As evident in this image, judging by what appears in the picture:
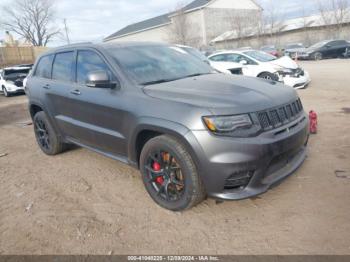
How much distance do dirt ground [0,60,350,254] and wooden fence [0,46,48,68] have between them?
37.6 meters

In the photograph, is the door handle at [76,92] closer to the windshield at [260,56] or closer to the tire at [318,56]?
the windshield at [260,56]

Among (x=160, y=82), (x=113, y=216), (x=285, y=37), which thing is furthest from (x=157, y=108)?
(x=285, y=37)

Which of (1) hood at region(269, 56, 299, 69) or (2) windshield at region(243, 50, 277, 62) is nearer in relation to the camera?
(1) hood at region(269, 56, 299, 69)

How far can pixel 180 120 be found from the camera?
2818 mm

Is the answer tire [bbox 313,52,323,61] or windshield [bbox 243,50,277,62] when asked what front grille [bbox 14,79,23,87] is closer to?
windshield [bbox 243,50,277,62]

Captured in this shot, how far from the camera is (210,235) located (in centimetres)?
279

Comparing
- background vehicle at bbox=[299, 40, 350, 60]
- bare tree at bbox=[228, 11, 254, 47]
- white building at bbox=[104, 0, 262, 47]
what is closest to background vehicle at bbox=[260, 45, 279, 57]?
background vehicle at bbox=[299, 40, 350, 60]

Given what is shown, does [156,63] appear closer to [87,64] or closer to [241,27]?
[87,64]

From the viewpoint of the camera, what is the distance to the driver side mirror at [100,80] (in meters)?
3.29

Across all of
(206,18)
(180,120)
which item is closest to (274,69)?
(180,120)

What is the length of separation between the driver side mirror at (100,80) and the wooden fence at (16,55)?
38.0 metres

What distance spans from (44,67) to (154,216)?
10.8ft

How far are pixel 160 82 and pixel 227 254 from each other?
195cm

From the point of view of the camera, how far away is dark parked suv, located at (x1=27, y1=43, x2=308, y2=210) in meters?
2.71
